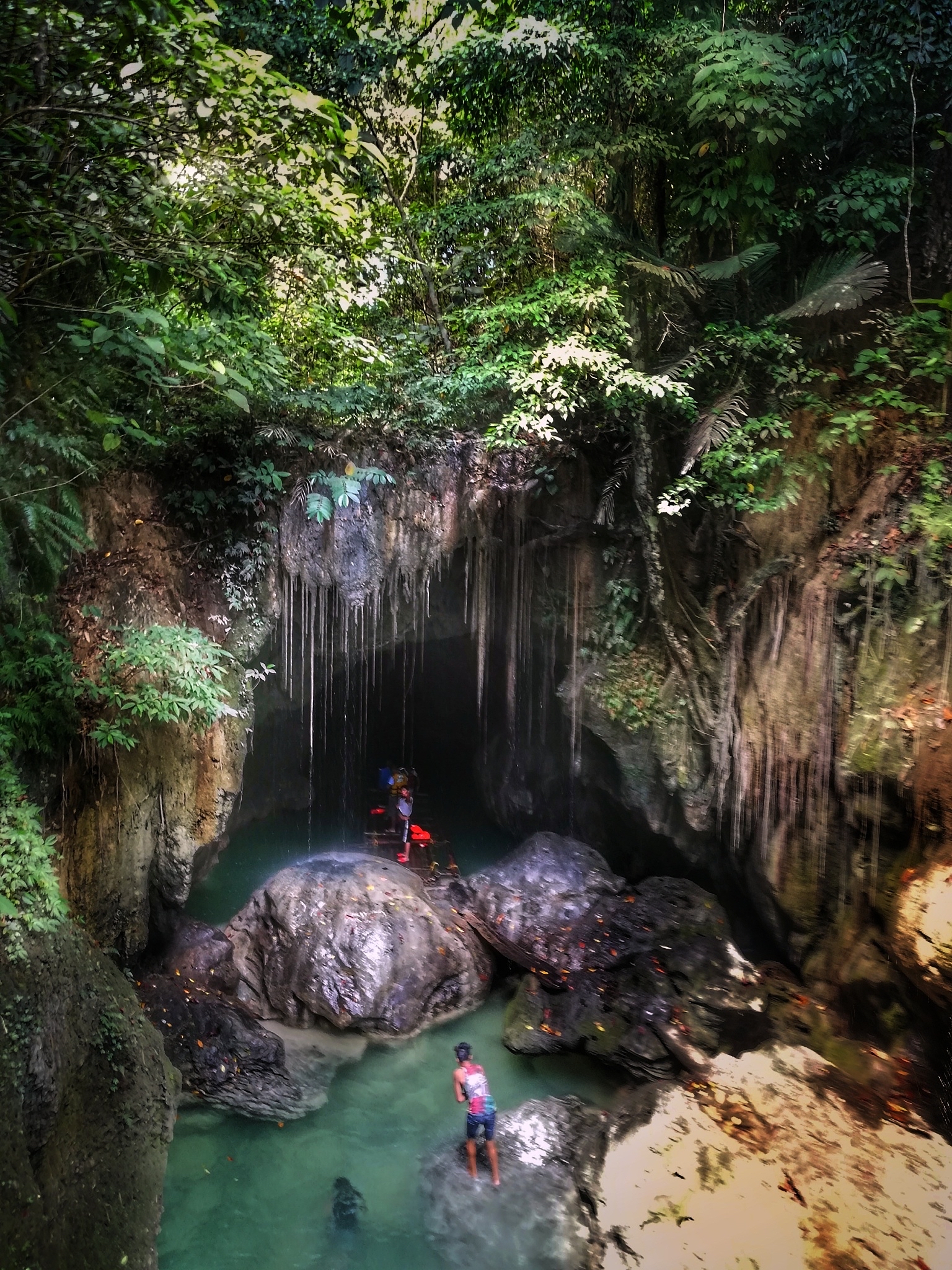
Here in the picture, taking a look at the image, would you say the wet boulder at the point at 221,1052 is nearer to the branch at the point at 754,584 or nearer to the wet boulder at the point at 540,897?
the wet boulder at the point at 540,897

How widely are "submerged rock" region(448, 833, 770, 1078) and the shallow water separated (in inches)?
14.6

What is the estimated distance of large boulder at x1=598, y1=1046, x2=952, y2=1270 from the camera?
5.07m

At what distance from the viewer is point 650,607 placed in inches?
339

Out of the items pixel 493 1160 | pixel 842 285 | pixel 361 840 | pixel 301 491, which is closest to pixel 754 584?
pixel 842 285

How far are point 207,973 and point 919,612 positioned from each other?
24.9 feet

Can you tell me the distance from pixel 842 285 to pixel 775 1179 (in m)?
7.19

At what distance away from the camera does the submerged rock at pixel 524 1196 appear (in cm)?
540

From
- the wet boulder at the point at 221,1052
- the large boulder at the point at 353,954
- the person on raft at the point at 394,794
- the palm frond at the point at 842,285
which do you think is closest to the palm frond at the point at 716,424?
the palm frond at the point at 842,285

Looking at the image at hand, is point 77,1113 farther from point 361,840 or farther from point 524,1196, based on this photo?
point 361,840

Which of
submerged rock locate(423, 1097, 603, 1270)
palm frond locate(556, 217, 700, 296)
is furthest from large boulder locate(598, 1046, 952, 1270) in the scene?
palm frond locate(556, 217, 700, 296)

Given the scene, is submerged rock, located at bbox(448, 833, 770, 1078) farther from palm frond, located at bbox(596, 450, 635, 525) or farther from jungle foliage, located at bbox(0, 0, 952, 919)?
palm frond, located at bbox(596, 450, 635, 525)

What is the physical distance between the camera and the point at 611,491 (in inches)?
336

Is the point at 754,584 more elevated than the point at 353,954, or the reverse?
the point at 754,584

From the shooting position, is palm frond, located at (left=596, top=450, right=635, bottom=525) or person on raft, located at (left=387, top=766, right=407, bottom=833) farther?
person on raft, located at (left=387, top=766, right=407, bottom=833)
